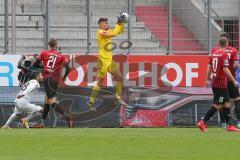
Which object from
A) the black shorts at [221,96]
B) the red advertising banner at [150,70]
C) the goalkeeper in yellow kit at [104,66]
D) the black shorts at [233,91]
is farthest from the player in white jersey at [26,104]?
the black shorts at [233,91]

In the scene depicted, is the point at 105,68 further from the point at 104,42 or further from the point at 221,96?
the point at 221,96

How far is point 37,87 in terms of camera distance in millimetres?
19391

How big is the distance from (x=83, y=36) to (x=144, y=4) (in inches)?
85.5
